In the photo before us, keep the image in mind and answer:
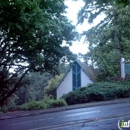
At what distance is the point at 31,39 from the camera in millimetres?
15234

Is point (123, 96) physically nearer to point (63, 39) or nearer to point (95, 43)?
point (63, 39)

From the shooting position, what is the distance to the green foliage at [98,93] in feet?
67.2

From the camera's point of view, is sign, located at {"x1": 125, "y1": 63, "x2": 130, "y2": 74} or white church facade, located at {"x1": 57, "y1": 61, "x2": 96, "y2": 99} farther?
white church facade, located at {"x1": 57, "y1": 61, "x2": 96, "y2": 99}

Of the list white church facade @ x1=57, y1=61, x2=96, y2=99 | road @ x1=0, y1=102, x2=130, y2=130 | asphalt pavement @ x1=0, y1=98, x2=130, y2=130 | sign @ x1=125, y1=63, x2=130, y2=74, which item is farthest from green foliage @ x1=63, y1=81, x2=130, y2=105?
white church facade @ x1=57, y1=61, x2=96, y2=99

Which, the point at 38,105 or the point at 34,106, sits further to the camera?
the point at 38,105

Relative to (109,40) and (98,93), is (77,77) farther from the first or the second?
(98,93)

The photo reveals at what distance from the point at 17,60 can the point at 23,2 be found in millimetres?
10145

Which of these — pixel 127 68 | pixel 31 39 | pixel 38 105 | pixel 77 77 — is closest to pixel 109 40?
pixel 127 68

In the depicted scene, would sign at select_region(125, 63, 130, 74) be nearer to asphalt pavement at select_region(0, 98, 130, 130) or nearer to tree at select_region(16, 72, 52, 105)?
asphalt pavement at select_region(0, 98, 130, 130)

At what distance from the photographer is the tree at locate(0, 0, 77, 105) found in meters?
11.9

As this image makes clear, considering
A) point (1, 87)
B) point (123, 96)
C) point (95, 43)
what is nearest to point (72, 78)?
point (95, 43)

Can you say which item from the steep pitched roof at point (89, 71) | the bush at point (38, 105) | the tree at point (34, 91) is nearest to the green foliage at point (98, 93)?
the bush at point (38, 105)

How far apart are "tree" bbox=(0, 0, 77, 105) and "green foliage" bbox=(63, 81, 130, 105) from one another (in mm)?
3021

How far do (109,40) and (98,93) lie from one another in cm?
1133
